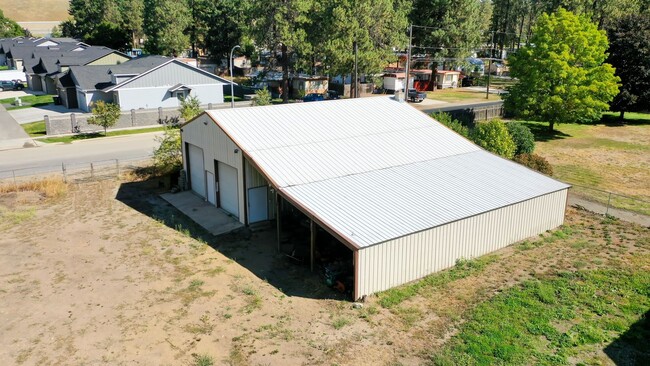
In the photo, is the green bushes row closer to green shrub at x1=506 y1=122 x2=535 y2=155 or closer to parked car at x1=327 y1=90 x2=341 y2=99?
green shrub at x1=506 y1=122 x2=535 y2=155

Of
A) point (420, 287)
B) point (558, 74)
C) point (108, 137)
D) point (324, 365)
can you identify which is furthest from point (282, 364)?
point (558, 74)

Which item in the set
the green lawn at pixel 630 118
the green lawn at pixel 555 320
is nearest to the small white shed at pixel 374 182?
the green lawn at pixel 555 320

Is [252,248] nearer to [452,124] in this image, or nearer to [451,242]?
[451,242]

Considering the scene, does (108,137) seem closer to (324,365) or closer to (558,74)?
(324,365)

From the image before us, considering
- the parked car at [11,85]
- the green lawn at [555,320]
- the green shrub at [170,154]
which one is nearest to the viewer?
the green lawn at [555,320]

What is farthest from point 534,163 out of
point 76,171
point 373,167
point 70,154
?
point 70,154

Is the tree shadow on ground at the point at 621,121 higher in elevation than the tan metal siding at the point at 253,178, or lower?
lower

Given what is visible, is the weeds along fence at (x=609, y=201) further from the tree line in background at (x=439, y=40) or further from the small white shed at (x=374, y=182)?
the tree line in background at (x=439, y=40)
